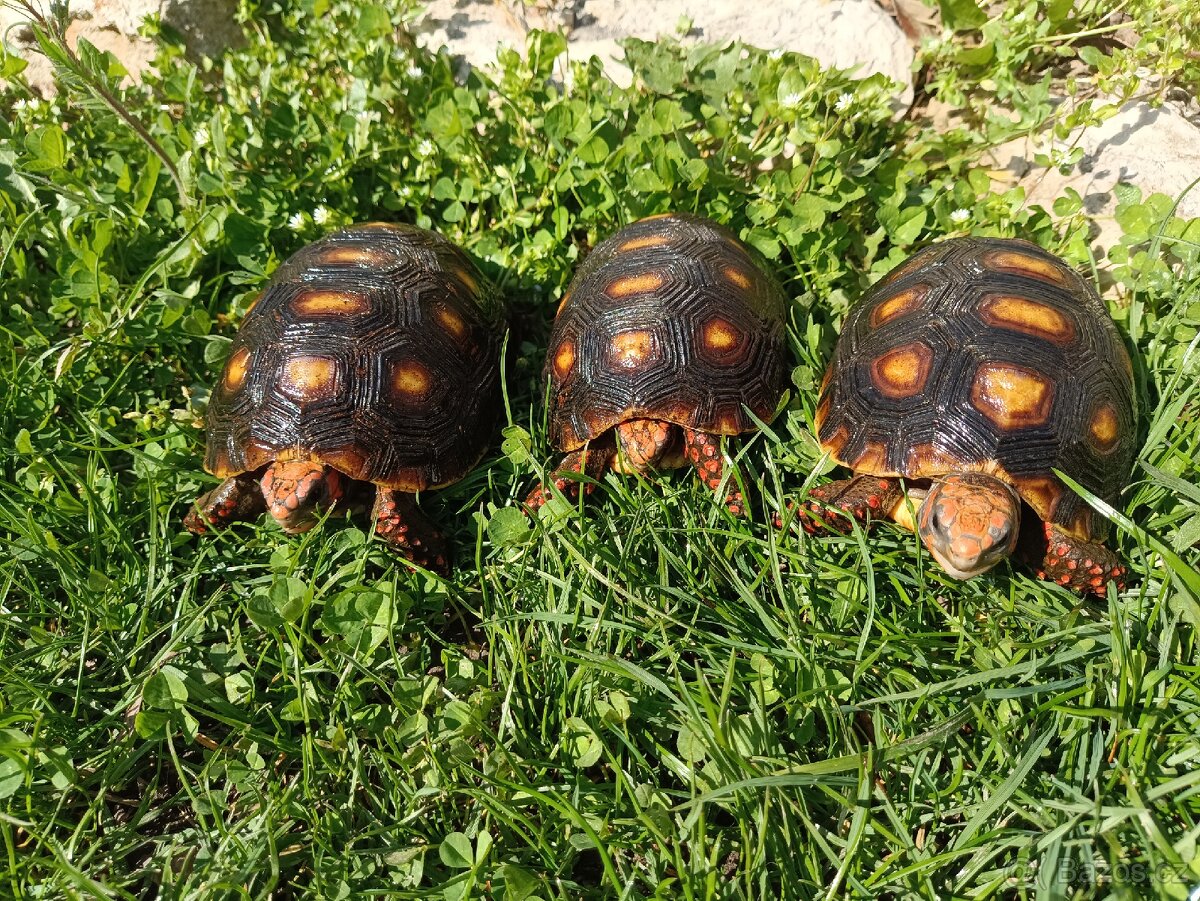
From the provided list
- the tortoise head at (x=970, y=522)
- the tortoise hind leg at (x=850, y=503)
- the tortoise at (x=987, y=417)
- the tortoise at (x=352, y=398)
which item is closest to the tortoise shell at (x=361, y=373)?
the tortoise at (x=352, y=398)

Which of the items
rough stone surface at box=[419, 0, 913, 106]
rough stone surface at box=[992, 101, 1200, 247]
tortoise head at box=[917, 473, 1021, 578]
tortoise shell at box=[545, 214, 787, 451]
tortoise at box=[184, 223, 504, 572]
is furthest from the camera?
rough stone surface at box=[419, 0, 913, 106]

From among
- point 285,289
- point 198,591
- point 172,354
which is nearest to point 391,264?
point 285,289

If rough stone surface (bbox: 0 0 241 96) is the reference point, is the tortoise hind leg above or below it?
below

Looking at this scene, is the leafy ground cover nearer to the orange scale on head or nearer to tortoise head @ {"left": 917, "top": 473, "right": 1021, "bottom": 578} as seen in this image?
tortoise head @ {"left": 917, "top": 473, "right": 1021, "bottom": 578}

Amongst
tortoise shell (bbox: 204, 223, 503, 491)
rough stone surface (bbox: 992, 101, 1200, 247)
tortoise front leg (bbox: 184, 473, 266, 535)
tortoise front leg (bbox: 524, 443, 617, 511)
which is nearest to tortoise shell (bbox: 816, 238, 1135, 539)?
tortoise front leg (bbox: 524, 443, 617, 511)

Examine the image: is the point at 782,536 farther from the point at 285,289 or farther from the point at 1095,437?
the point at 285,289

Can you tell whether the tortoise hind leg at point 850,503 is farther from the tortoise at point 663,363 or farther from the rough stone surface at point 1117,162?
the rough stone surface at point 1117,162

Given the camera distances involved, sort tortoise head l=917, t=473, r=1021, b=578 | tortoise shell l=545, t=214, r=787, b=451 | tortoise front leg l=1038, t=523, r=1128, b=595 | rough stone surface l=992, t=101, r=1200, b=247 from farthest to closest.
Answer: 1. rough stone surface l=992, t=101, r=1200, b=247
2. tortoise shell l=545, t=214, r=787, b=451
3. tortoise front leg l=1038, t=523, r=1128, b=595
4. tortoise head l=917, t=473, r=1021, b=578
